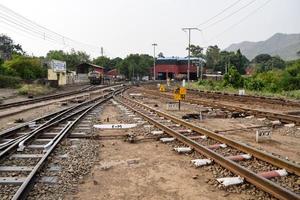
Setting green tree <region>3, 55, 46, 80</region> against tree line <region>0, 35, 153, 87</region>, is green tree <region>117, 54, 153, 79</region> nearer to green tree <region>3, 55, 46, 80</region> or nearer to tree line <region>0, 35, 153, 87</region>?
tree line <region>0, 35, 153, 87</region>

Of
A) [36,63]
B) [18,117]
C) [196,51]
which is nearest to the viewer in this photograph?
[18,117]

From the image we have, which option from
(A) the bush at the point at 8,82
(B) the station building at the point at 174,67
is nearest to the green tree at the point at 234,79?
(A) the bush at the point at 8,82

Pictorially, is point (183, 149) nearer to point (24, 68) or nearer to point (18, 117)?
point (18, 117)

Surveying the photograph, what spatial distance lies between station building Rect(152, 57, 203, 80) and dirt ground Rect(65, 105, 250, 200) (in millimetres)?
89916

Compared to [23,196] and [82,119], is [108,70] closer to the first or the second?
[82,119]

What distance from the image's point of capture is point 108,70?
133000mm

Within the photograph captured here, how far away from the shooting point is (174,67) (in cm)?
10331

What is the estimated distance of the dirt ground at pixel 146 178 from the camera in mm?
5789

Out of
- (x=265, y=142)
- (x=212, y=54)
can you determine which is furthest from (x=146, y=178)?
(x=212, y=54)

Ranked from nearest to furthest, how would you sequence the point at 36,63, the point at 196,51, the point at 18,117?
the point at 18,117 < the point at 36,63 < the point at 196,51

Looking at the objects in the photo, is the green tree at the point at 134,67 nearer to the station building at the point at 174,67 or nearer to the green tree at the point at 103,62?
the station building at the point at 174,67

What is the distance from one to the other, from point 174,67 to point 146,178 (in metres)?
97.4

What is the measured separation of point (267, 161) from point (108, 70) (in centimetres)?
12735

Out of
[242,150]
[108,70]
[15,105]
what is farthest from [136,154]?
[108,70]
